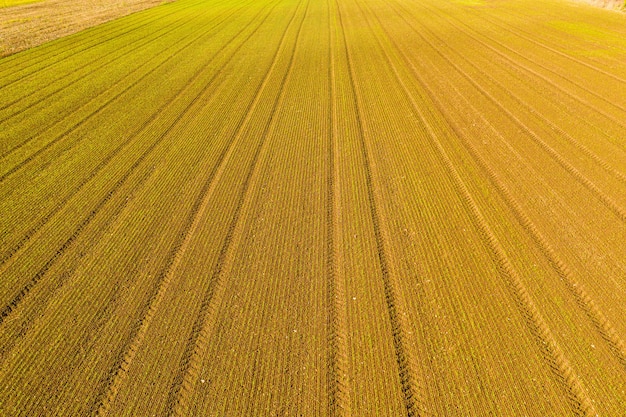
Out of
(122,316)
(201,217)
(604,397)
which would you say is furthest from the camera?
(201,217)

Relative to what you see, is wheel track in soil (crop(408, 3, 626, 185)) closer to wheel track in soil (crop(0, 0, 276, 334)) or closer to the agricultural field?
the agricultural field

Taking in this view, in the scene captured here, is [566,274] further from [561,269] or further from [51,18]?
[51,18]

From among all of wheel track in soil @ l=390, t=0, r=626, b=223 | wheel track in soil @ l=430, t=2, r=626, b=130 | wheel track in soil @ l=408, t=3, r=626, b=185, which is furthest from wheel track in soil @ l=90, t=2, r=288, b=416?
wheel track in soil @ l=430, t=2, r=626, b=130

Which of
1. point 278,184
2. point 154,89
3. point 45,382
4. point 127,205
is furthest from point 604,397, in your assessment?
point 154,89

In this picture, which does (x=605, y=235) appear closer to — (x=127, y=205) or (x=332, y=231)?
(x=332, y=231)

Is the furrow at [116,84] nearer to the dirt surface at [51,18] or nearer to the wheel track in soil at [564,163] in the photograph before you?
the dirt surface at [51,18]

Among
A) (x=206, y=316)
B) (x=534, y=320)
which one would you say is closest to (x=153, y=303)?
(x=206, y=316)
